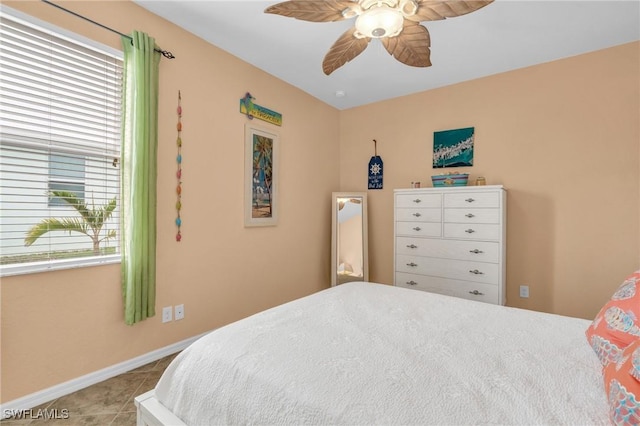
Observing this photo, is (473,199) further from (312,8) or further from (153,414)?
(153,414)

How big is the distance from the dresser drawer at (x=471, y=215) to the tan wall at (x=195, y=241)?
5.20ft

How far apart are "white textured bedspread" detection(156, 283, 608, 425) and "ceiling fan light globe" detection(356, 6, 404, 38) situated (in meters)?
1.51

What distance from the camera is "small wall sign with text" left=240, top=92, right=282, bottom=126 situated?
114 inches

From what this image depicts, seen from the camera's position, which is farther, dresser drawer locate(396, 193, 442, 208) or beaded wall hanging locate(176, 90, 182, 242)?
dresser drawer locate(396, 193, 442, 208)

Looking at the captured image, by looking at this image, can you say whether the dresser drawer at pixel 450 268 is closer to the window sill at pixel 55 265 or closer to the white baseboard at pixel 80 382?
the white baseboard at pixel 80 382

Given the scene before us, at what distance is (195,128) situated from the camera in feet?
8.25

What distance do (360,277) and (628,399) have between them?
3103mm

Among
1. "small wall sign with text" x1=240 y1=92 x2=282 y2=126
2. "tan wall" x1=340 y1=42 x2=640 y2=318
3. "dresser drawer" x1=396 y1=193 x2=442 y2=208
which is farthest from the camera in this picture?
"dresser drawer" x1=396 y1=193 x2=442 y2=208

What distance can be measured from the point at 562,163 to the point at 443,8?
2169mm

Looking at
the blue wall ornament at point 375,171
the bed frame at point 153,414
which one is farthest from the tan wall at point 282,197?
the bed frame at point 153,414

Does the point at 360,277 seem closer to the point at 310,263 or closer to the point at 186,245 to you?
the point at 310,263

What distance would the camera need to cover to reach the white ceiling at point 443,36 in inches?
85.0

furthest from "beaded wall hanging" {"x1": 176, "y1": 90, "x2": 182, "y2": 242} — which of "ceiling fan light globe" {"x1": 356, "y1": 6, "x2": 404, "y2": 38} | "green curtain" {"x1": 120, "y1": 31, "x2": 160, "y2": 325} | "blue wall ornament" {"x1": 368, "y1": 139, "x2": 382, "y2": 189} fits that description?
"blue wall ornament" {"x1": 368, "y1": 139, "x2": 382, "y2": 189}

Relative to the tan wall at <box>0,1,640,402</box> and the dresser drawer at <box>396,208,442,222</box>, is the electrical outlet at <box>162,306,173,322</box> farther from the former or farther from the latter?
the dresser drawer at <box>396,208,442,222</box>
